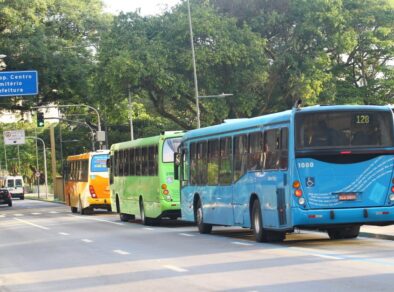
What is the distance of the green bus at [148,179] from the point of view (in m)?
31.1

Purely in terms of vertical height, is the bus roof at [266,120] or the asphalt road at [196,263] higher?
the bus roof at [266,120]

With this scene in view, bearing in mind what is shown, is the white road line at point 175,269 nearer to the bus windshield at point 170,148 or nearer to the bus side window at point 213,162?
the bus side window at point 213,162

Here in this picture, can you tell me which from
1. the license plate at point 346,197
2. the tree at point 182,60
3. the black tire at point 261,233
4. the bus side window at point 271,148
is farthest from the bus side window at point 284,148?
the tree at point 182,60

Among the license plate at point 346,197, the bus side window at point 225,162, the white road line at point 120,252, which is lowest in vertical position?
the white road line at point 120,252

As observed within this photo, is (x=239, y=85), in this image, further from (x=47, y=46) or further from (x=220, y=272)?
(x=220, y=272)

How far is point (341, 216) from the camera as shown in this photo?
19.8 meters

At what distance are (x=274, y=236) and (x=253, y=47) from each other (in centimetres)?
3217

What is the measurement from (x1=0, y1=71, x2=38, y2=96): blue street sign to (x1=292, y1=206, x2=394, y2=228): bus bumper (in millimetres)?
32837

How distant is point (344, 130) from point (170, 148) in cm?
1185

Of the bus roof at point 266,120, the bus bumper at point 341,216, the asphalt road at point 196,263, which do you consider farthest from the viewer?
the bus roof at point 266,120

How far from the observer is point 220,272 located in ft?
50.1

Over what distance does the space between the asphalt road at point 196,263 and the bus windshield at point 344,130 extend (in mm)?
2022

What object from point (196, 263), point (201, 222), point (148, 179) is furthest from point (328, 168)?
point (148, 179)

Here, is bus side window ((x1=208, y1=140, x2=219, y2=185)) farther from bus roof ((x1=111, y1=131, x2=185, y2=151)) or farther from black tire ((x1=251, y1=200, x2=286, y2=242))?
bus roof ((x1=111, y1=131, x2=185, y2=151))
